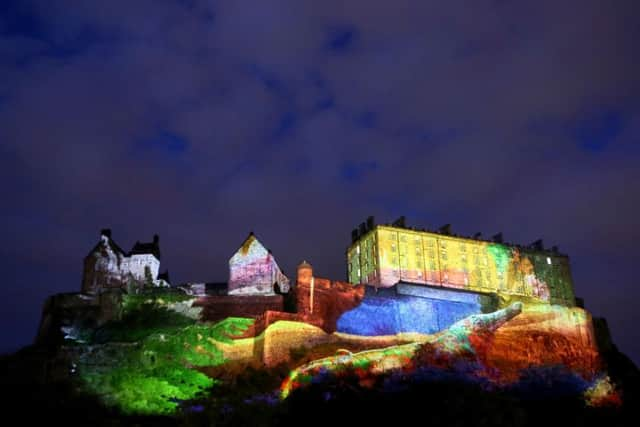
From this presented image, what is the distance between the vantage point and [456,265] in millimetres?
67375

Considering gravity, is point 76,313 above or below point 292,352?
above

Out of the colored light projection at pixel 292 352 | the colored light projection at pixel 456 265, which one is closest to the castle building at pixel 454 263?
the colored light projection at pixel 456 265

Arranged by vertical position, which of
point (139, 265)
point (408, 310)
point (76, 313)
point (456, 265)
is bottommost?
point (76, 313)

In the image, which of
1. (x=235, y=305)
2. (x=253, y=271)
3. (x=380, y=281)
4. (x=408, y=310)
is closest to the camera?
(x=235, y=305)

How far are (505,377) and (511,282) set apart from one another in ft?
94.5

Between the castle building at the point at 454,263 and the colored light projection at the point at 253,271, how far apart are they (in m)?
13.1

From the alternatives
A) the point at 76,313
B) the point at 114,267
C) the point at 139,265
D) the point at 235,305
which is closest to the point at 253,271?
the point at 235,305

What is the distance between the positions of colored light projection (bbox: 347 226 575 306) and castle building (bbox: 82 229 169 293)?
20.4 metres

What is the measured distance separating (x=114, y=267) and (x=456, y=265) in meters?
32.3

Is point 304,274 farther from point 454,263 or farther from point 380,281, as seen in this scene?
point 454,263

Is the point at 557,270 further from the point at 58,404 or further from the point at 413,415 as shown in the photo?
the point at 58,404

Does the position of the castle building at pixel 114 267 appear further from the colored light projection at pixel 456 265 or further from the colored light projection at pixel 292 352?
the colored light projection at pixel 456 265

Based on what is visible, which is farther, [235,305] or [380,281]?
[380,281]

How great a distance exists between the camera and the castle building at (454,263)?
64.9 metres
